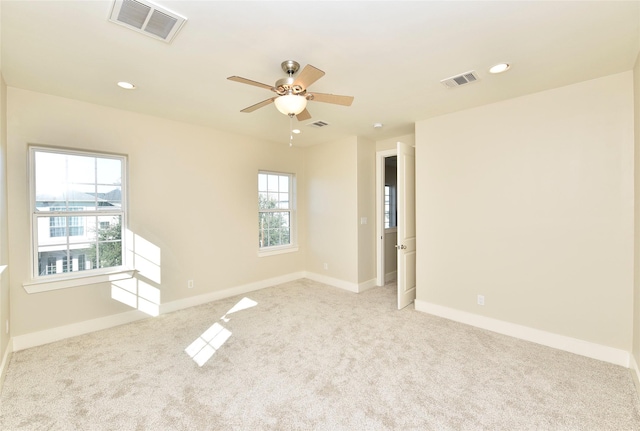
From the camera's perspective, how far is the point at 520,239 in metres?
3.04

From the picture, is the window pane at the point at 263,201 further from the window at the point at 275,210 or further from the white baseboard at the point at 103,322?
the white baseboard at the point at 103,322

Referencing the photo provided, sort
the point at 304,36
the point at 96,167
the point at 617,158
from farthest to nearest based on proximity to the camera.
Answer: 1. the point at 96,167
2. the point at 617,158
3. the point at 304,36

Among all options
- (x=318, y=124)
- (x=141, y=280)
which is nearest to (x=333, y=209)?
(x=318, y=124)

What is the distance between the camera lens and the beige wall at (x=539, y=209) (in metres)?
2.54

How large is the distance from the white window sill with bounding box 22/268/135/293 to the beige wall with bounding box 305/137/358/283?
2.99m

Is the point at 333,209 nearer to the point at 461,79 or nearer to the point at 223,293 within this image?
the point at 223,293

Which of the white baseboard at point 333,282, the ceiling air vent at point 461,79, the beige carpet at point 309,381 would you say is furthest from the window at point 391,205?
the ceiling air vent at point 461,79

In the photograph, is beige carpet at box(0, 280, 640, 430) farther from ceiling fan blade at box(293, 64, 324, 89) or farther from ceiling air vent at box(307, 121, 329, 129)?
ceiling air vent at box(307, 121, 329, 129)

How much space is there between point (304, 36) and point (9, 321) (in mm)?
3795

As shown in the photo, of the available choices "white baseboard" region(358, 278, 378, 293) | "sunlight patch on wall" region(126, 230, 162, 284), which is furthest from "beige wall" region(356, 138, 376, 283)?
"sunlight patch on wall" region(126, 230, 162, 284)

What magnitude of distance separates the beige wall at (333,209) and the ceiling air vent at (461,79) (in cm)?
207

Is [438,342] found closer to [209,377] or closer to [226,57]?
[209,377]

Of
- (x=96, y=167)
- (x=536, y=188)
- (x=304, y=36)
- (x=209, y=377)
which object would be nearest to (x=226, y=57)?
(x=304, y=36)

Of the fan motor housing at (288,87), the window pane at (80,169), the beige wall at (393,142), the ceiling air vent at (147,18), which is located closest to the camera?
the ceiling air vent at (147,18)
